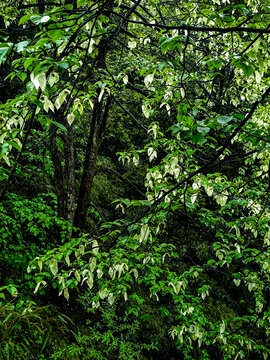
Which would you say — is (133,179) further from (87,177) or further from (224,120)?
(224,120)

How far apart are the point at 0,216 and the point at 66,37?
3338 millimetres

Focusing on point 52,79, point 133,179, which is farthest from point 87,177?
point 133,179

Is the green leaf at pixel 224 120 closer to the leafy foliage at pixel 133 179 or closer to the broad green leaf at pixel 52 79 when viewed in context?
the leafy foliage at pixel 133 179

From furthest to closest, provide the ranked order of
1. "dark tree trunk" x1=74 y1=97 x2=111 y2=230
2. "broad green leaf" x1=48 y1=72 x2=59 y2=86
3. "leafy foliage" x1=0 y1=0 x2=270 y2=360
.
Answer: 1. "dark tree trunk" x1=74 y1=97 x2=111 y2=230
2. "leafy foliage" x1=0 y1=0 x2=270 y2=360
3. "broad green leaf" x1=48 y1=72 x2=59 y2=86

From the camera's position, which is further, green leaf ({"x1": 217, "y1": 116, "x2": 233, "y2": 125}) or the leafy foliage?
the leafy foliage

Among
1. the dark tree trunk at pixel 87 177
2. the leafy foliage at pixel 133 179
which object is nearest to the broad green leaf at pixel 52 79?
the leafy foliage at pixel 133 179

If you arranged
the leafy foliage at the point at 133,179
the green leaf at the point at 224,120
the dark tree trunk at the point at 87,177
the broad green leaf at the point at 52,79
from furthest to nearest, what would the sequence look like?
the dark tree trunk at the point at 87,177 → the leafy foliage at the point at 133,179 → the broad green leaf at the point at 52,79 → the green leaf at the point at 224,120

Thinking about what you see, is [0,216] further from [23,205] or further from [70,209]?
[70,209]

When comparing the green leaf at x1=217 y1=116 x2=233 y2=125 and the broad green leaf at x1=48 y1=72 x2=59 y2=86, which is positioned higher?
the broad green leaf at x1=48 y1=72 x2=59 y2=86

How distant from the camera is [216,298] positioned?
7418 millimetres

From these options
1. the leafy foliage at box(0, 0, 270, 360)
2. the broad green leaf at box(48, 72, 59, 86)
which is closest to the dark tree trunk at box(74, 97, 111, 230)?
the leafy foliage at box(0, 0, 270, 360)

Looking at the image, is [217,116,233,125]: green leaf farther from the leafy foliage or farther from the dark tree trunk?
the dark tree trunk

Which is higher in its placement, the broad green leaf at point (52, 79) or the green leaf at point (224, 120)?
the broad green leaf at point (52, 79)

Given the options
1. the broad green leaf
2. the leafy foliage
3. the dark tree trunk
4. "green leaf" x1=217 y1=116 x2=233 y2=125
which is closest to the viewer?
"green leaf" x1=217 y1=116 x2=233 y2=125
